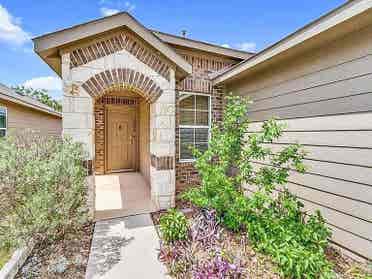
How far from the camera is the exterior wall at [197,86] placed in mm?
6258

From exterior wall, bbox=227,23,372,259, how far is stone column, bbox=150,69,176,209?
7.91ft

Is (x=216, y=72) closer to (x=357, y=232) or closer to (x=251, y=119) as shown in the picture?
(x=251, y=119)

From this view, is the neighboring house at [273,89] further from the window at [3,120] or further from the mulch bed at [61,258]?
the window at [3,120]

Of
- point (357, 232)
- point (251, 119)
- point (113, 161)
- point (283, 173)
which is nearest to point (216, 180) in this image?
point (283, 173)

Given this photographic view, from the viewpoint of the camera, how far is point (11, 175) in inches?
114

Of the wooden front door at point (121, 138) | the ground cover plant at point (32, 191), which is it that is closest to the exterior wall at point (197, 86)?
the wooden front door at point (121, 138)

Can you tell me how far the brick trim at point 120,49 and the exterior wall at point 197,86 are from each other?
4.18ft

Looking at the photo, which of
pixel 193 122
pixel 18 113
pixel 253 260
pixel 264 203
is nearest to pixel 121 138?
pixel 193 122

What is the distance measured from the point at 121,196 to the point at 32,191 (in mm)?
3069

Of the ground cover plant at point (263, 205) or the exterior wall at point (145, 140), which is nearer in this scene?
the ground cover plant at point (263, 205)

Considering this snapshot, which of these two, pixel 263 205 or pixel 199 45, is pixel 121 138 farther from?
pixel 263 205

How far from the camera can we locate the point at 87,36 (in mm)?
4211

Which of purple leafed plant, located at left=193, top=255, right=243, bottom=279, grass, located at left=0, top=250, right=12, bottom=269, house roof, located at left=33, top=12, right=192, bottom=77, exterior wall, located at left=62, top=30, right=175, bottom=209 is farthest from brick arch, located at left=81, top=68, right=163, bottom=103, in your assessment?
purple leafed plant, located at left=193, top=255, right=243, bottom=279

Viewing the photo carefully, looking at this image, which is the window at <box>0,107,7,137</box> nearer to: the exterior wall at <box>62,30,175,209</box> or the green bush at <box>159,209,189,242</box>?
the exterior wall at <box>62,30,175,209</box>
